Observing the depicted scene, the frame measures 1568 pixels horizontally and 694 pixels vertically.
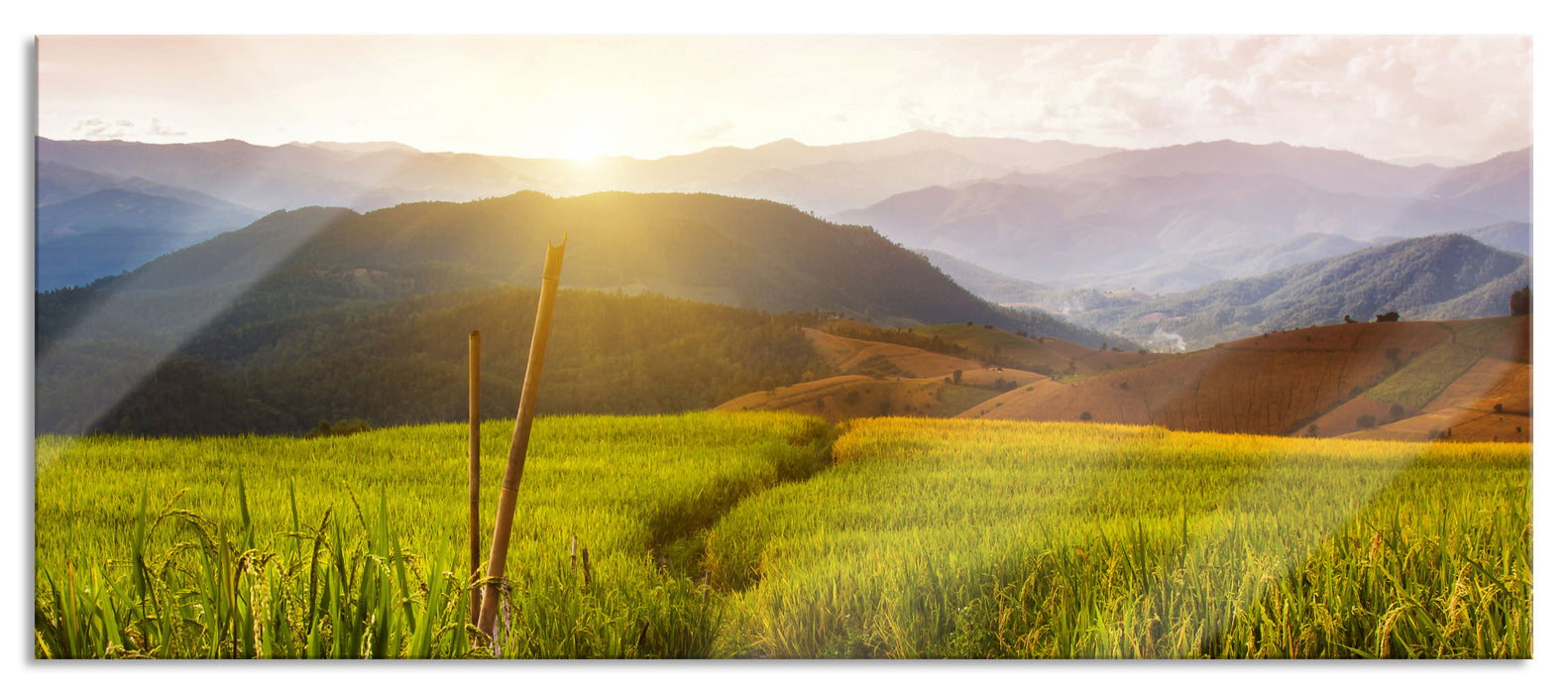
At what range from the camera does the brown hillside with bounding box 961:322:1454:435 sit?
3416mm

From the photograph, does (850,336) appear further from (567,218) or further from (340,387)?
(340,387)

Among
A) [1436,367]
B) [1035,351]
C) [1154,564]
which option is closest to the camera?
[1154,564]

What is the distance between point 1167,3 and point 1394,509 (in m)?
2.15

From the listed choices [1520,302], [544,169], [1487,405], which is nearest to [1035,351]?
[1487,405]

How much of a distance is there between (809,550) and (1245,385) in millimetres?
2358

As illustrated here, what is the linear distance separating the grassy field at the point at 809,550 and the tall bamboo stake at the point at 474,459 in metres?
0.08

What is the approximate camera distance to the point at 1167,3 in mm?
3191

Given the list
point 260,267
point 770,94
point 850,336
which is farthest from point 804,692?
point 260,267

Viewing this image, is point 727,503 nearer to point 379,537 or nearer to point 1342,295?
point 379,537

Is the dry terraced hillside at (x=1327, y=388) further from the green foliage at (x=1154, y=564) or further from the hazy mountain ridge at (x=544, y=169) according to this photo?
the hazy mountain ridge at (x=544, y=169)

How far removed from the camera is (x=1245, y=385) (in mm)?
3602

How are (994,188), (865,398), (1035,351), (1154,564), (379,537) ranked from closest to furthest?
(379,537), (1154,564), (865,398), (1035,351), (994,188)

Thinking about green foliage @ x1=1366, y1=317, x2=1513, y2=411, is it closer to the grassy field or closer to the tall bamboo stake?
the grassy field

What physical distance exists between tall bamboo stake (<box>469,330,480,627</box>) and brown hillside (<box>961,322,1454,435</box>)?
2.62 m
